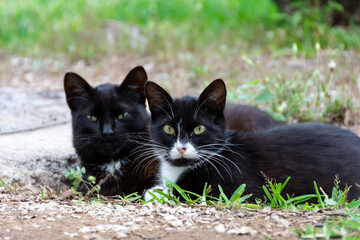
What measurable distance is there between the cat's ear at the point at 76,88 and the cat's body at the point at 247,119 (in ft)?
4.18

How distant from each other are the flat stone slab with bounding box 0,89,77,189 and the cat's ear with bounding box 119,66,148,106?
85cm

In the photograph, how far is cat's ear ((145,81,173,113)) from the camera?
3.24 m

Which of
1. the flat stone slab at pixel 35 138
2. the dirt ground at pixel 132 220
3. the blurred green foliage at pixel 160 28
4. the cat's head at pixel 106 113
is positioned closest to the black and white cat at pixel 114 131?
the cat's head at pixel 106 113

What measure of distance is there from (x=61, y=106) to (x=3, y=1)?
22.8 feet

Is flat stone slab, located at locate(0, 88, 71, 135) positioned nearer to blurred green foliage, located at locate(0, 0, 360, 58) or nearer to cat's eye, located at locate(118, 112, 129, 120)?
cat's eye, located at locate(118, 112, 129, 120)

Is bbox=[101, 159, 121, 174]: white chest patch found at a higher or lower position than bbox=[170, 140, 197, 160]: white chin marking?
lower

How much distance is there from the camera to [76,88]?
12.2 ft

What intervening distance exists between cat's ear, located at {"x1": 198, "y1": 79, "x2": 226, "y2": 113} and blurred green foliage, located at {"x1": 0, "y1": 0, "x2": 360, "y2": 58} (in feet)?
12.7

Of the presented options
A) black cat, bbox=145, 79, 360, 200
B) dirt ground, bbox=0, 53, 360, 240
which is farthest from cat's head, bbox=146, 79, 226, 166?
dirt ground, bbox=0, 53, 360, 240

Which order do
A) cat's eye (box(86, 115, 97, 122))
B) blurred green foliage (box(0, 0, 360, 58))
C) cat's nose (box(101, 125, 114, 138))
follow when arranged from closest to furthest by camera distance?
cat's nose (box(101, 125, 114, 138)) < cat's eye (box(86, 115, 97, 122)) < blurred green foliage (box(0, 0, 360, 58))

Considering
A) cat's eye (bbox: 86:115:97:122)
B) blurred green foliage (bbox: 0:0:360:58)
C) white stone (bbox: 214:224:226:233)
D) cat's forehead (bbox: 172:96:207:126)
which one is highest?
blurred green foliage (bbox: 0:0:360:58)

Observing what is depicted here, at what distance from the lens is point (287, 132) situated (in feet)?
11.0

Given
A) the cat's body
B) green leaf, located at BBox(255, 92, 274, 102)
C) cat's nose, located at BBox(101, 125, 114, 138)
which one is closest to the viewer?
cat's nose, located at BBox(101, 125, 114, 138)

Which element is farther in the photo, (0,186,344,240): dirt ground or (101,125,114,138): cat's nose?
(101,125,114,138): cat's nose
